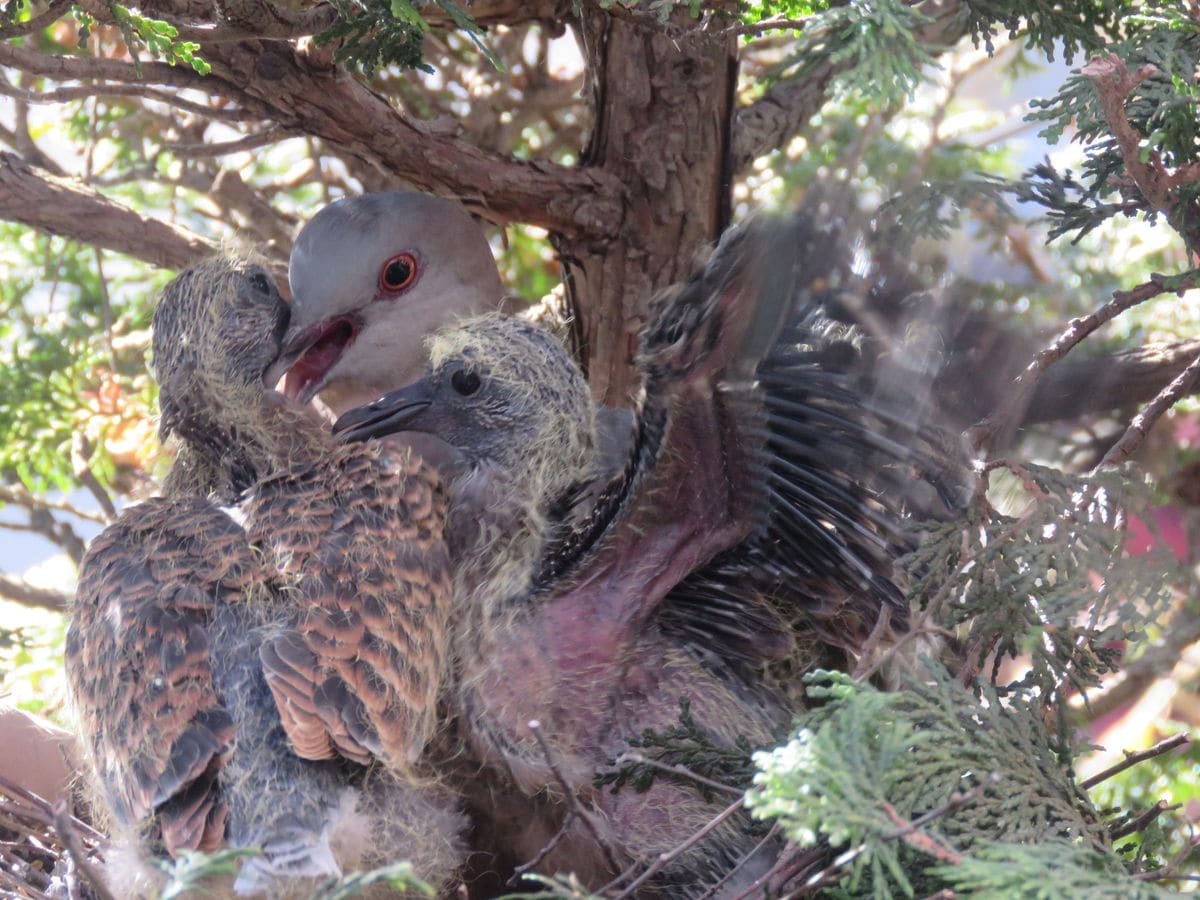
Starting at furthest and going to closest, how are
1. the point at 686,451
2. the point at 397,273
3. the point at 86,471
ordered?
the point at 86,471, the point at 397,273, the point at 686,451

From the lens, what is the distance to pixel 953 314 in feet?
5.49

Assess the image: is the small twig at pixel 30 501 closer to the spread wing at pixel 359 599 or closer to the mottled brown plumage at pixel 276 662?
the mottled brown plumage at pixel 276 662

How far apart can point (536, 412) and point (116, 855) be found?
0.73m

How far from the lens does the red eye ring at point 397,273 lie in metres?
2.17

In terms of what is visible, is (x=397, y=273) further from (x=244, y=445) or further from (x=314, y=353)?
(x=244, y=445)

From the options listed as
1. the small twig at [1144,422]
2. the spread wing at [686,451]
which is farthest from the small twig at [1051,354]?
the spread wing at [686,451]

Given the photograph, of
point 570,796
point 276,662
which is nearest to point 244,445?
point 276,662

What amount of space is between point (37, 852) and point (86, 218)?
1105 millimetres

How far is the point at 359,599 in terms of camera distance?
4.66 ft

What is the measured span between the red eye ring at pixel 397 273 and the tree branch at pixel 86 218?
0.35 meters

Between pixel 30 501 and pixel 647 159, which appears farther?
pixel 30 501

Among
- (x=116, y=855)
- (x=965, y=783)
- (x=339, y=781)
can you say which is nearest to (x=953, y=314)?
(x=965, y=783)

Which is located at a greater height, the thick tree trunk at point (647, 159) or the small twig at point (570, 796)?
the thick tree trunk at point (647, 159)

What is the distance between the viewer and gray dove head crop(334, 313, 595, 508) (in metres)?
1.72
